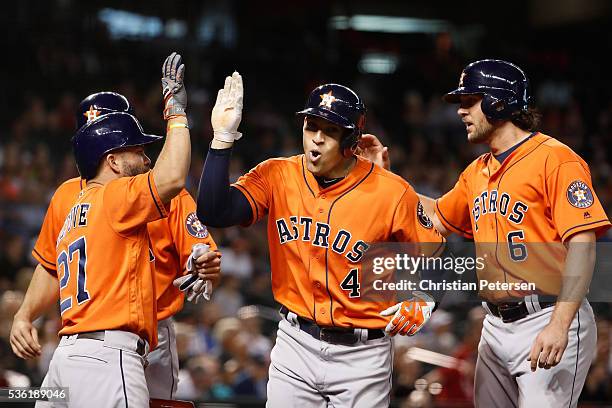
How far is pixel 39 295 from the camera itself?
13.3 ft

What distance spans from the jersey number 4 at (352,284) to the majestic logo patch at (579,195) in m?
0.90

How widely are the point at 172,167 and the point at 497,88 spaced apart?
1.44 meters

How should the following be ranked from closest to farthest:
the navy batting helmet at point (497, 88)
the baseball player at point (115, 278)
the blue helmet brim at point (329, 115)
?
the baseball player at point (115, 278) < the blue helmet brim at point (329, 115) < the navy batting helmet at point (497, 88)

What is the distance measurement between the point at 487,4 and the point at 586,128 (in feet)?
15.3

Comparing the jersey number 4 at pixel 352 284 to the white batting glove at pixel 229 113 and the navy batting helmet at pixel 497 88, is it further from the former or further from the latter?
the navy batting helmet at pixel 497 88

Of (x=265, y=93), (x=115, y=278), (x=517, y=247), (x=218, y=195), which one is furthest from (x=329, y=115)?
(x=265, y=93)

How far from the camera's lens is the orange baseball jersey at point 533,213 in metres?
3.54

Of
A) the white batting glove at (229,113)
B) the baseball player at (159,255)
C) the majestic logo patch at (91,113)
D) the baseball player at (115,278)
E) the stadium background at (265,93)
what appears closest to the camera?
the baseball player at (115,278)

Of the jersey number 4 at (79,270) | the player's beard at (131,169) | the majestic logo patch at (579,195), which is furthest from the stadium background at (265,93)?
the majestic logo patch at (579,195)

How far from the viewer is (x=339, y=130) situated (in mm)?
3664

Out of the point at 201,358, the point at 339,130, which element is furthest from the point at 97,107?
the point at 201,358

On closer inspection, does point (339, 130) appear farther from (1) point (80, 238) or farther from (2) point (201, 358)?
(2) point (201, 358)

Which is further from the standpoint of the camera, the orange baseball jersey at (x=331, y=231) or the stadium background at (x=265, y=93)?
the stadium background at (x=265, y=93)

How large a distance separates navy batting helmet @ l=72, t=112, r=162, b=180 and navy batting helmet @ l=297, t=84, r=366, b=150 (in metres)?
0.67
